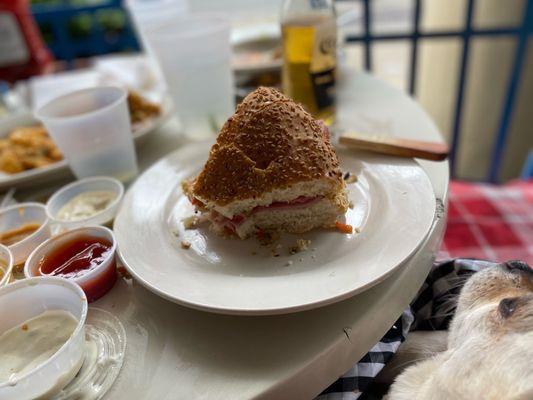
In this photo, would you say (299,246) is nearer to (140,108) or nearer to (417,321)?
(417,321)

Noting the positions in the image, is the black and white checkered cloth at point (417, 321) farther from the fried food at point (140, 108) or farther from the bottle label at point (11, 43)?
the bottle label at point (11, 43)

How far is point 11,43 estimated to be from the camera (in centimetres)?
210

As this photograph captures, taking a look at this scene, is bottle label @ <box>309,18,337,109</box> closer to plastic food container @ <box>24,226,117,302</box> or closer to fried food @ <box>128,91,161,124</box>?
fried food @ <box>128,91,161,124</box>

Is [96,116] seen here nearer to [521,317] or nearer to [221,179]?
[221,179]

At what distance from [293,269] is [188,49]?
0.78 metres

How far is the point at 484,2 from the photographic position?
247 cm

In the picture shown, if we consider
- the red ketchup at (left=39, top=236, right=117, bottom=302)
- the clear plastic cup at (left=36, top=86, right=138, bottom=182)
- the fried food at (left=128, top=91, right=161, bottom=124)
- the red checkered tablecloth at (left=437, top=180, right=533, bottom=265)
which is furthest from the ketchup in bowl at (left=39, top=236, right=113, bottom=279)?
the red checkered tablecloth at (left=437, top=180, right=533, bottom=265)

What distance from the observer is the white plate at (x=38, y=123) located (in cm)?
117

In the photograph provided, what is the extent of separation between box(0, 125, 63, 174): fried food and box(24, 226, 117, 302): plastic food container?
1.57ft

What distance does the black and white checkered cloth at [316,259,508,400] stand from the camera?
2.60 ft

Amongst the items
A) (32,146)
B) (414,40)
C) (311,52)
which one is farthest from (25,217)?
(414,40)

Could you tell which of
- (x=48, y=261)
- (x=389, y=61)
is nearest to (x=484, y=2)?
(x=389, y=61)

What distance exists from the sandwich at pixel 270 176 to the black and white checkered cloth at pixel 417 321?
0.83 feet

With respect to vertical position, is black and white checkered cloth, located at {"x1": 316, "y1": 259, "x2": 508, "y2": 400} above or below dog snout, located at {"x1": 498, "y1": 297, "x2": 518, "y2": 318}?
below
